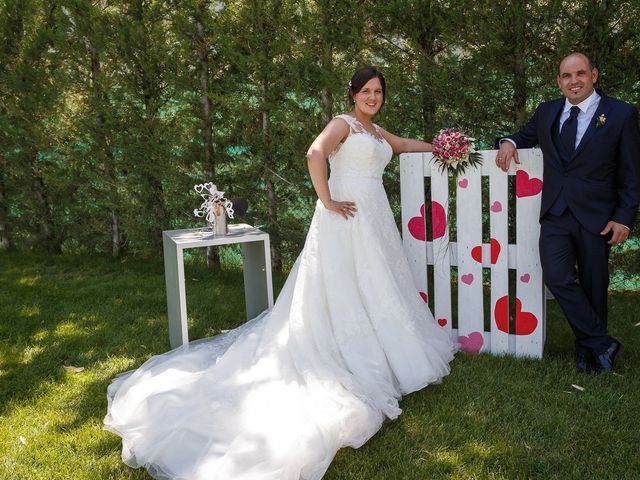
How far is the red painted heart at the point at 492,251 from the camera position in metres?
3.97

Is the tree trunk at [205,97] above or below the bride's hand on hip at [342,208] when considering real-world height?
above

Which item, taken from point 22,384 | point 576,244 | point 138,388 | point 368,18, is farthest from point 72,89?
point 576,244

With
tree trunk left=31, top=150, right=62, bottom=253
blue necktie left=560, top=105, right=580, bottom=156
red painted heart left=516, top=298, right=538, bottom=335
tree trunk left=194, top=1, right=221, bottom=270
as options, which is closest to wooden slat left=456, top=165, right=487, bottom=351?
red painted heart left=516, top=298, right=538, bottom=335

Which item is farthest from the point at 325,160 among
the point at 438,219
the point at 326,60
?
the point at 326,60

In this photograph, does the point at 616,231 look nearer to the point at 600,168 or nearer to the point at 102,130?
the point at 600,168

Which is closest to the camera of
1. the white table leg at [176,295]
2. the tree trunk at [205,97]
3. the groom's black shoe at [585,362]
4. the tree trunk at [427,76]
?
the groom's black shoe at [585,362]

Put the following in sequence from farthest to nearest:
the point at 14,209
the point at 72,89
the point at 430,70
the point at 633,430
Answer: the point at 14,209, the point at 72,89, the point at 430,70, the point at 633,430

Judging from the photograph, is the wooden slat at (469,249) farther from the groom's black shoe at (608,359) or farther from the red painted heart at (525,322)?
the groom's black shoe at (608,359)

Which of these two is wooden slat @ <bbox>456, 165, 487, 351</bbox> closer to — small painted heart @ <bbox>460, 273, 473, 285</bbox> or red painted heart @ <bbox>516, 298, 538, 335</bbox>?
small painted heart @ <bbox>460, 273, 473, 285</bbox>

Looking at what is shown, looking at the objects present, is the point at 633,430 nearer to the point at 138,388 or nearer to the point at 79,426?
the point at 138,388

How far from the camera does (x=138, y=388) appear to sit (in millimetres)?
3268

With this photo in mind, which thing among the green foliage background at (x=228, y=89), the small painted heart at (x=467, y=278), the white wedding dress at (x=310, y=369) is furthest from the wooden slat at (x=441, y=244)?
the green foliage background at (x=228, y=89)

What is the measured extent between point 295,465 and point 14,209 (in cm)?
726

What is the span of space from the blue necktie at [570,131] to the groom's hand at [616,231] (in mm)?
515
